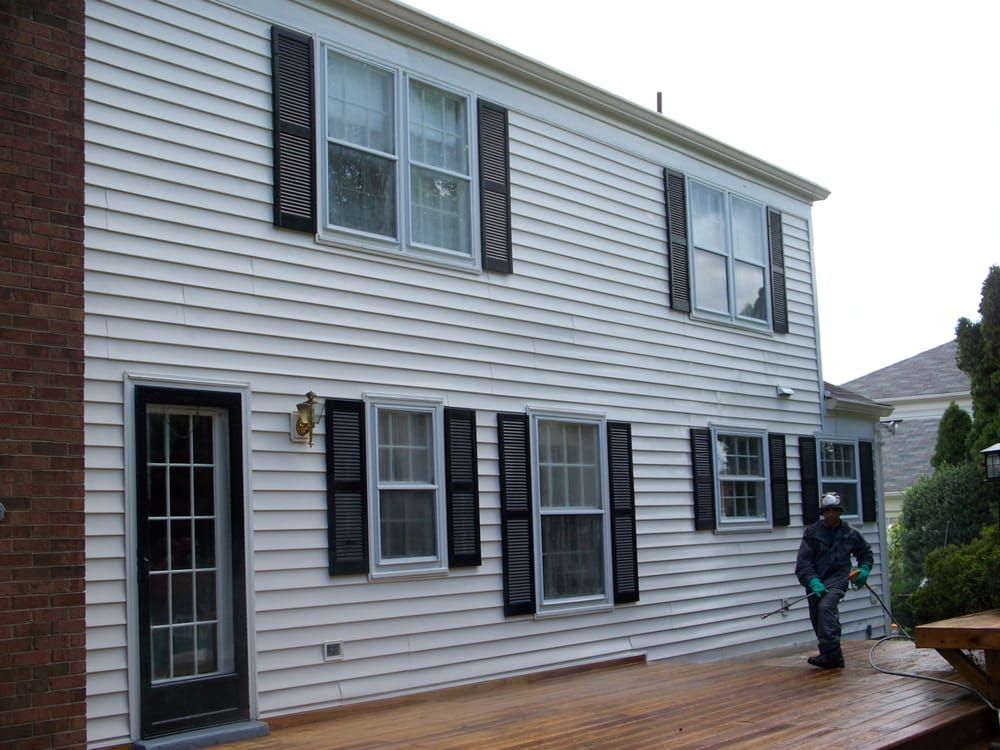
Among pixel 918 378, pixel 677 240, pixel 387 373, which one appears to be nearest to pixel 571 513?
pixel 387 373

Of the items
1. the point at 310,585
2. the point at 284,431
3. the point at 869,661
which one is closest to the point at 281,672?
the point at 310,585

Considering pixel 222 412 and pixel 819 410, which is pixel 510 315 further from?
pixel 819 410

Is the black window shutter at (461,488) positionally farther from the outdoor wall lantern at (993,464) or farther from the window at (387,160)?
the outdoor wall lantern at (993,464)

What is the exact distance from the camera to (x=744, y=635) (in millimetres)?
12156

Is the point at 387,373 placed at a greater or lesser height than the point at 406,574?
greater

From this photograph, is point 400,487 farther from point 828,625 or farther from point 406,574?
point 828,625

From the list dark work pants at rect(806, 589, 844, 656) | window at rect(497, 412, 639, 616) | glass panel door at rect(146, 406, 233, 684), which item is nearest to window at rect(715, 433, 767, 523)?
window at rect(497, 412, 639, 616)

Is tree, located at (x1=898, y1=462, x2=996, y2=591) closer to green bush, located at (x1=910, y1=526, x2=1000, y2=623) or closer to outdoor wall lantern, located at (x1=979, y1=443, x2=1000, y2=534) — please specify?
green bush, located at (x1=910, y1=526, x2=1000, y2=623)

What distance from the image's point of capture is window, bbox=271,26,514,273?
8.02m

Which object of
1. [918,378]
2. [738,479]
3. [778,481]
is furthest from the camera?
[918,378]

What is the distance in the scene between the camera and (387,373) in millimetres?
8508

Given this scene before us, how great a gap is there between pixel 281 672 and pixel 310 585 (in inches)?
23.7

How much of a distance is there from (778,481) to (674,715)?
6.11 m

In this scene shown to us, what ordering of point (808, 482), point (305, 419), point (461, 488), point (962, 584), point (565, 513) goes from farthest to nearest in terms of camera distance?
point (808, 482) → point (565, 513) → point (962, 584) → point (461, 488) → point (305, 419)
